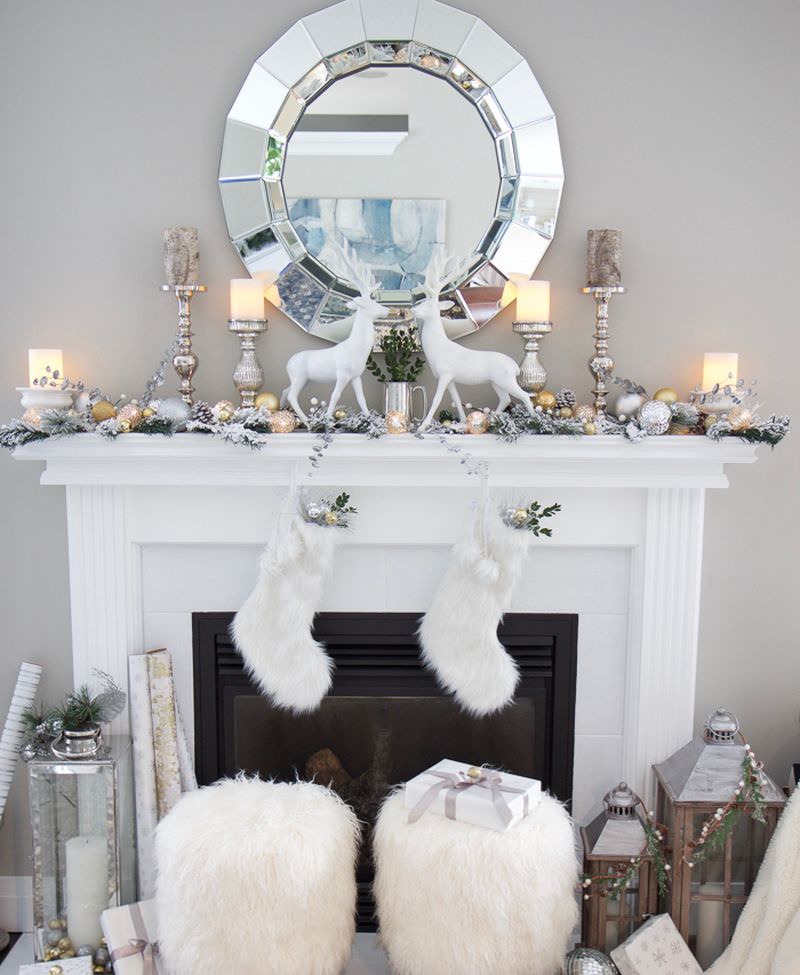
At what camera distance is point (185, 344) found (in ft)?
7.23

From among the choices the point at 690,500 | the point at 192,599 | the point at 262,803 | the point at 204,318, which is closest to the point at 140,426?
the point at 204,318

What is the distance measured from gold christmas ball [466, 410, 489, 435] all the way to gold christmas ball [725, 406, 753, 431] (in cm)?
58

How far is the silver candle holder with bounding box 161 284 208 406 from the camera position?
2165 mm

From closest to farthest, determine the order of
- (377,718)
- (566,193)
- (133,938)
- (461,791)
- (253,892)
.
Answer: (253,892) < (461,791) < (133,938) < (566,193) < (377,718)

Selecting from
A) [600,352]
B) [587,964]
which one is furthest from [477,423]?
[587,964]

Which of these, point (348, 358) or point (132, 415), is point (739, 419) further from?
point (132, 415)

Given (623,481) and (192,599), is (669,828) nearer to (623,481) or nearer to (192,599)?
(623,481)

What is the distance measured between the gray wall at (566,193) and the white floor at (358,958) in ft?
3.34

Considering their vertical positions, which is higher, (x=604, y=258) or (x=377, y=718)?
(x=604, y=258)

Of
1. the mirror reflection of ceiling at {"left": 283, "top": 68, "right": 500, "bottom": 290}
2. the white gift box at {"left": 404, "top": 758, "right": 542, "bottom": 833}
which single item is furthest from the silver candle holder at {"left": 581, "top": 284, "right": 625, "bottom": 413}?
the white gift box at {"left": 404, "top": 758, "right": 542, "bottom": 833}

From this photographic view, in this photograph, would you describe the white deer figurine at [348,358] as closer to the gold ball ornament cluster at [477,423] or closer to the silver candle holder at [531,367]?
the gold ball ornament cluster at [477,423]

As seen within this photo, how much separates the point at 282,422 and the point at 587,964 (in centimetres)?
151

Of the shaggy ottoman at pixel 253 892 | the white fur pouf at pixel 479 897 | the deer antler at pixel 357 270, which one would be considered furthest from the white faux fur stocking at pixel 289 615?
the deer antler at pixel 357 270

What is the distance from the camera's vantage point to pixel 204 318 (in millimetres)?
2279
